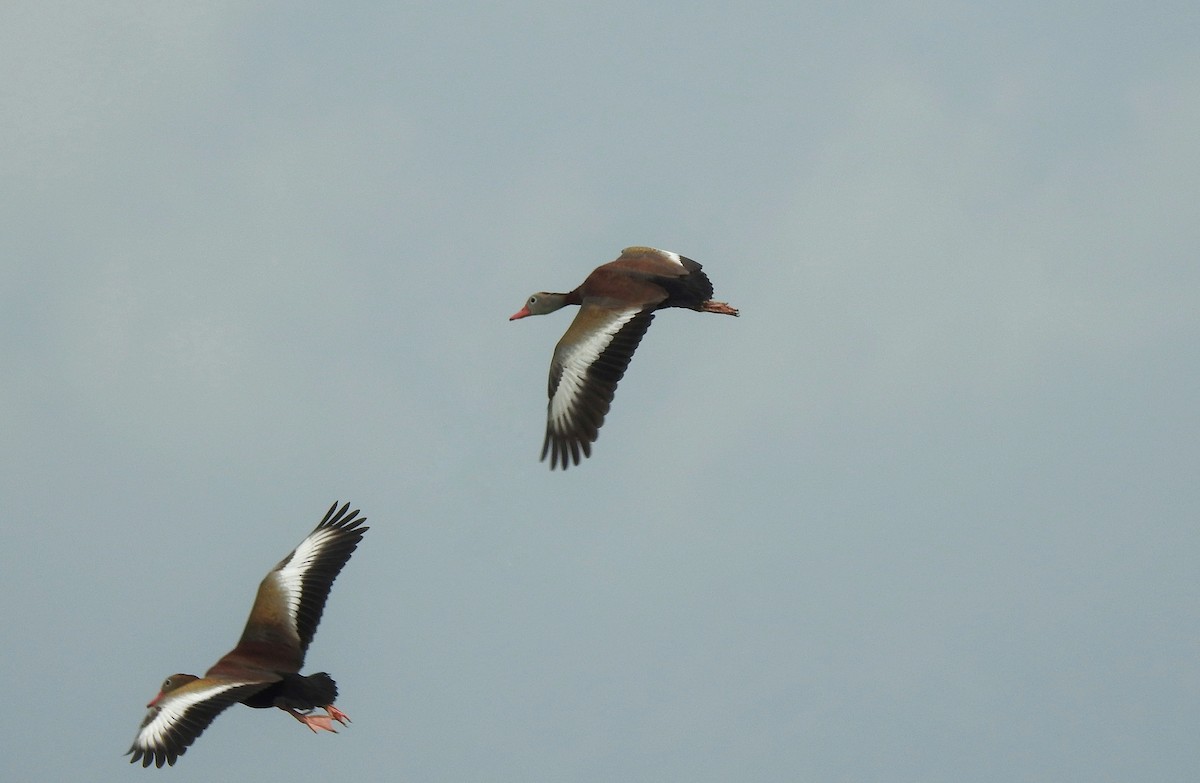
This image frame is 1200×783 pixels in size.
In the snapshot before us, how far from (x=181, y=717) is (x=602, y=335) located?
21.7 feet

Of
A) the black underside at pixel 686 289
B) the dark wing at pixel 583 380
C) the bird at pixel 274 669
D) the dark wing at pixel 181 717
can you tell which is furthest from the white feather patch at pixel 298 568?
the black underside at pixel 686 289

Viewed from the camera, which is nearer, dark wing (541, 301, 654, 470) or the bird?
the bird

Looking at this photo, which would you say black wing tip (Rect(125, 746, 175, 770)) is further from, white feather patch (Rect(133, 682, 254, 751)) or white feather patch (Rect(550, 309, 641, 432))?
white feather patch (Rect(550, 309, 641, 432))

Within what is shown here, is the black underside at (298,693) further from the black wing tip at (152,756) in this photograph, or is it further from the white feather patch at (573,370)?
the white feather patch at (573,370)

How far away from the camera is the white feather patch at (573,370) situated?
20.0 m

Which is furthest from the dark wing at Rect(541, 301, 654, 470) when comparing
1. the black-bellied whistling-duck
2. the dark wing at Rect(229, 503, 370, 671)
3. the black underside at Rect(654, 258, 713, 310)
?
the dark wing at Rect(229, 503, 370, 671)

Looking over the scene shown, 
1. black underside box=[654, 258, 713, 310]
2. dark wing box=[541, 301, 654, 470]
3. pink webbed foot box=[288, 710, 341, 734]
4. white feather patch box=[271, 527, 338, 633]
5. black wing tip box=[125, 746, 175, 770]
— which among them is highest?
black underside box=[654, 258, 713, 310]

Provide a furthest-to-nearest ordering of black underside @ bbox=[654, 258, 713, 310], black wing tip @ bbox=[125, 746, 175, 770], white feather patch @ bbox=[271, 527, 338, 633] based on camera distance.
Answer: black underside @ bbox=[654, 258, 713, 310], white feather patch @ bbox=[271, 527, 338, 633], black wing tip @ bbox=[125, 746, 175, 770]

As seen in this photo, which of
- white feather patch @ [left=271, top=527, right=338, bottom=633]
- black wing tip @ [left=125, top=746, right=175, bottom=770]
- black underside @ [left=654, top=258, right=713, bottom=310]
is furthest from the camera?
black underside @ [left=654, top=258, right=713, bottom=310]

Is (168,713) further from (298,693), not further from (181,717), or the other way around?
(298,693)

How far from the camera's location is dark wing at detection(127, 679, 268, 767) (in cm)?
1872

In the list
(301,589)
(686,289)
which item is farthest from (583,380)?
(301,589)

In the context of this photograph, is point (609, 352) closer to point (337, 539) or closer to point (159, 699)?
point (337, 539)

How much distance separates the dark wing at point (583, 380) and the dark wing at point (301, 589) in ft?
12.0
